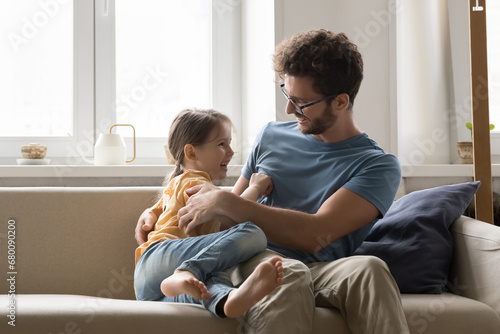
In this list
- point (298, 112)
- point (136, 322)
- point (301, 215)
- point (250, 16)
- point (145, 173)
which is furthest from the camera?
point (250, 16)

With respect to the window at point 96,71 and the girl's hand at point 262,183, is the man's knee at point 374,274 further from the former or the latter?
the window at point 96,71

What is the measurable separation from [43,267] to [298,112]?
101 cm

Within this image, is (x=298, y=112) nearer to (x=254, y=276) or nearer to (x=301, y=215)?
(x=301, y=215)

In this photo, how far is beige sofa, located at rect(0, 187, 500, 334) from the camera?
1.82 metres

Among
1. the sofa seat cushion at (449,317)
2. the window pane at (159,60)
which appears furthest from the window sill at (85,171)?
the sofa seat cushion at (449,317)

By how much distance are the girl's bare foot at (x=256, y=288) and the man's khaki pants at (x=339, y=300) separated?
0.07m

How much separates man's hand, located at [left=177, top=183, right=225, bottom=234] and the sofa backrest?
0.44 metres

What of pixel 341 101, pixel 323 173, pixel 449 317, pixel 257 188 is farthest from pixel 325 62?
pixel 449 317

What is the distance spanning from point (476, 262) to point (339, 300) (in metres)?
0.52

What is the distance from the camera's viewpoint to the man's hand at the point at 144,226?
2.07 m

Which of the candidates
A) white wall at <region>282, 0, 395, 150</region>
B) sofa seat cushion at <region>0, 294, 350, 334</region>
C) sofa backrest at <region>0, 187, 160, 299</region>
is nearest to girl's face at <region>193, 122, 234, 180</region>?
sofa backrest at <region>0, 187, 160, 299</region>

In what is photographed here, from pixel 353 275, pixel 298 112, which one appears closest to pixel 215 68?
pixel 298 112

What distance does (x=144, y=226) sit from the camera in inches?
81.7

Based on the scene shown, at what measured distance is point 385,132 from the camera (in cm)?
301
